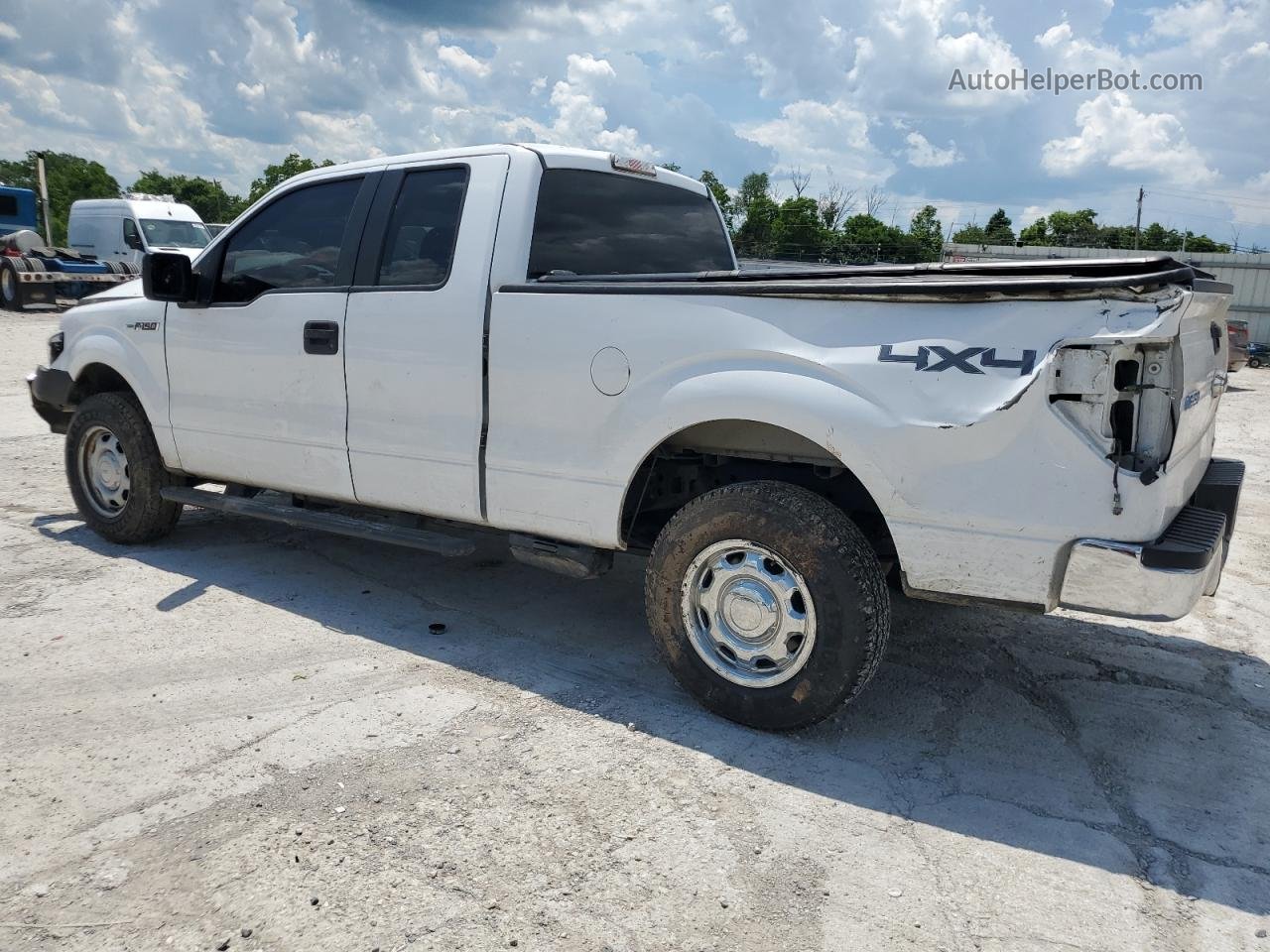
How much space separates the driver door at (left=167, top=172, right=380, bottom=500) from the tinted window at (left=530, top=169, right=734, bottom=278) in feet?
3.13

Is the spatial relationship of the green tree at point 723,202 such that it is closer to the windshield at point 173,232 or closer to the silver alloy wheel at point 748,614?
the silver alloy wheel at point 748,614

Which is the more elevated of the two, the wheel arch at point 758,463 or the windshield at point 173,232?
the windshield at point 173,232

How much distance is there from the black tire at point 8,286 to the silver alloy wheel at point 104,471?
17.0 m

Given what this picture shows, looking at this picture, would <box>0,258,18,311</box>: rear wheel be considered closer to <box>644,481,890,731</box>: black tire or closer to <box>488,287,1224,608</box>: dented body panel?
<box>488,287,1224,608</box>: dented body panel

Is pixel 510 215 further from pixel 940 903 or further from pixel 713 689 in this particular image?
pixel 940 903

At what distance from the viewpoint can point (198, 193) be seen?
6400cm

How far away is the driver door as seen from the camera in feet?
15.2

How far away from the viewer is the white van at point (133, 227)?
2162 cm

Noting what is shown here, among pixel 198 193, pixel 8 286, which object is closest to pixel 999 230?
pixel 8 286

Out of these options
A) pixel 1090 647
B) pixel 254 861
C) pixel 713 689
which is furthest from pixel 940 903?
pixel 1090 647

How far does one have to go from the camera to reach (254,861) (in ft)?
9.12

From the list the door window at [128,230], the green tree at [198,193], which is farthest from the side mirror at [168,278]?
the green tree at [198,193]

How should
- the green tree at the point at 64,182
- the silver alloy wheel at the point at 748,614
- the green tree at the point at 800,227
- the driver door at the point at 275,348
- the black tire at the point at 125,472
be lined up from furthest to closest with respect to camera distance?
1. the green tree at the point at 64,182
2. the green tree at the point at 800,227
3. the black tire at the point at 125,472
4. the driver door at the point at 275,348
5. the silver alloy wheel at the point at 748,614

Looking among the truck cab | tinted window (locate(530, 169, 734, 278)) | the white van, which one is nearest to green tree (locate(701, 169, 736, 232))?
tinted window (locate(530, 169, 734, 278))
